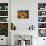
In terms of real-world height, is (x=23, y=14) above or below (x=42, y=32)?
above

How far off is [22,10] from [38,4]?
2.84ft

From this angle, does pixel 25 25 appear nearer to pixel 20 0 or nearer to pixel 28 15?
pixel 28 15

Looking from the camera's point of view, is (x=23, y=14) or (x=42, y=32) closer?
(x=23, y=14)

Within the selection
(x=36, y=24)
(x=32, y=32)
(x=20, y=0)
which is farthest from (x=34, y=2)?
(x=32, y=32)

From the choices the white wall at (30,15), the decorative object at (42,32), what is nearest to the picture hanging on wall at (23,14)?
the white wall at (30,15)

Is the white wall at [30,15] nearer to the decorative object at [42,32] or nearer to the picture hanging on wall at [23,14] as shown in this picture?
the picture hanging on wall at [23,14]

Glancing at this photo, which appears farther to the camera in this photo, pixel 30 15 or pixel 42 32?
pixel 42 32

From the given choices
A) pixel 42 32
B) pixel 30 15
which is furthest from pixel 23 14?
pixel 42 32

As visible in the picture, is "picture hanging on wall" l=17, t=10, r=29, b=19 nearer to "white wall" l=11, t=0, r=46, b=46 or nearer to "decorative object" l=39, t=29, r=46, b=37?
"white wall" l=11, t=0, r=46, b=46

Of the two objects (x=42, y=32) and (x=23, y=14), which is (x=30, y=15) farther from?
(x=42, y=32)

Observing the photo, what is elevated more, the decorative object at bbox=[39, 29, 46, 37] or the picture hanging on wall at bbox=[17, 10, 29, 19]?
the picture hanging on wall at bbox=[17, 10, 29, 19]

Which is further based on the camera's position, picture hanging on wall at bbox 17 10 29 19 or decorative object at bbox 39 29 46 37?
decorative object at bbox 39 29 46 37

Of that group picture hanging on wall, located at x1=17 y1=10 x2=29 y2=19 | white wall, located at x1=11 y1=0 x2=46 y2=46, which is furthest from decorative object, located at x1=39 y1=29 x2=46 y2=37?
picture hanging on wall, located at x1=17 y1=10 x2=29 y2=19

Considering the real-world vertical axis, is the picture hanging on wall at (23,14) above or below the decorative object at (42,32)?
above
